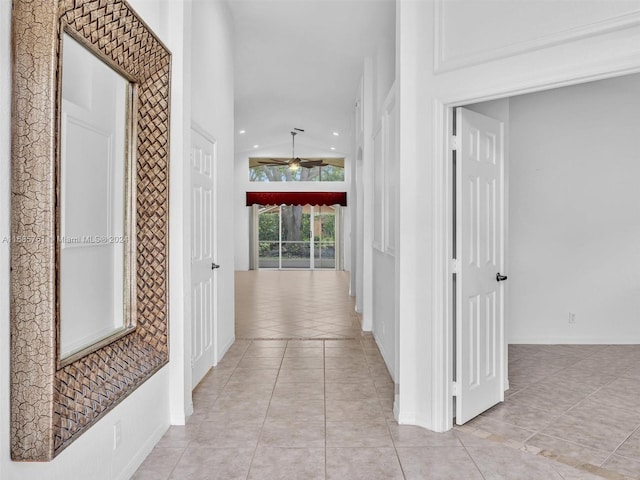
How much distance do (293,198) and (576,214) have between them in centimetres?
909

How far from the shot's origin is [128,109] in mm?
2312

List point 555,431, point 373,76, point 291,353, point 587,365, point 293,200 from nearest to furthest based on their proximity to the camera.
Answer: point 555,431 → point 587,365 → point 291,353 → point 373,76 → point 293,200

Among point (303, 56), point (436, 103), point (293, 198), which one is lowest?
point (436, 103)

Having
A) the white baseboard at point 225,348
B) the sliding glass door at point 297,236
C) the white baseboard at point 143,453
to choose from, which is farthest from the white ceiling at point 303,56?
the sliding glass door at point 297,236

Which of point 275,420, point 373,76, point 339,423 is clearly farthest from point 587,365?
point 373,76

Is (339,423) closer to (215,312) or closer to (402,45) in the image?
(215,312)

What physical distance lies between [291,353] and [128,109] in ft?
9.93

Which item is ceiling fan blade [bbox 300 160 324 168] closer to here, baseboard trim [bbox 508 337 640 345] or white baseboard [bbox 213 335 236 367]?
white baseboard [bbox 213 335 236 367]

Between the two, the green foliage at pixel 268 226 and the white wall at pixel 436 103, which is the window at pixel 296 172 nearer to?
the green foliage at pixel 268 226

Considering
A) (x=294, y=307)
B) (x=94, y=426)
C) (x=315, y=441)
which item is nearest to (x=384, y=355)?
(x=315, y=441)

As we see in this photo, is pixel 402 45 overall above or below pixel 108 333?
above

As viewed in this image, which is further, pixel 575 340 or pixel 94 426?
pixel 575 340

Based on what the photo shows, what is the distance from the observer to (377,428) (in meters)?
2.90

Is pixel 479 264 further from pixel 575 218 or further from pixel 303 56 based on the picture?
pixel 303 56
